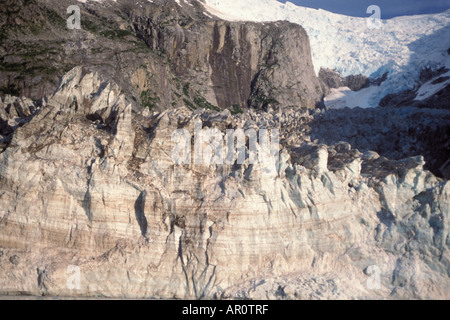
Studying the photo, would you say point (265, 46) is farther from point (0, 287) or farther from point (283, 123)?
point (0, 287)

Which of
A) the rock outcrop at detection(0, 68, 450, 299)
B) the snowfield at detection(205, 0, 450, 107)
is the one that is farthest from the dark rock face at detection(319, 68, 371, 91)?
the rock outcrop at detection(0, 68, 450, 299)

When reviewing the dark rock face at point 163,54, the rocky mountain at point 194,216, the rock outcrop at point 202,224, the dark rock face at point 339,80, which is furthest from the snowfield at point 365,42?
the rock outcrop at point 202,224

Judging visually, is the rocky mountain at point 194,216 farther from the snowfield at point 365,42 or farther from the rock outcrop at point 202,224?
the snowfield at point 365,42

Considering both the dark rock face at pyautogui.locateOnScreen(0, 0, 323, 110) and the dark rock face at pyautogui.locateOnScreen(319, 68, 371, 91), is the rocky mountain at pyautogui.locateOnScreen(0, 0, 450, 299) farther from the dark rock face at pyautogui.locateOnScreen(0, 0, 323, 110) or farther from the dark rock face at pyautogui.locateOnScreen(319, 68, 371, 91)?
the dark rock face at pyautogui.locateOnScreen(319, 68, 371, 91)

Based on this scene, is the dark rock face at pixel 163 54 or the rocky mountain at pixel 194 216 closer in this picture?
the rocky mountain at pixel 194 216

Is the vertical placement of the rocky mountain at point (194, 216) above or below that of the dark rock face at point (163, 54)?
below

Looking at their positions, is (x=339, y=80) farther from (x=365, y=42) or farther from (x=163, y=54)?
(x=163, y=54)

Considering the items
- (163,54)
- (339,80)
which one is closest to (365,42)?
(339,80)
